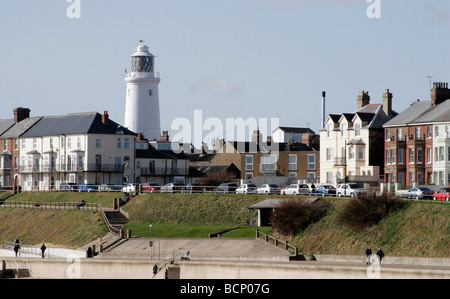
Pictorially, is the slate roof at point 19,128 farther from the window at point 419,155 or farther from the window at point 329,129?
the window at point 419,155

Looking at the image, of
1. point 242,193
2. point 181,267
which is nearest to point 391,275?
point 181,267

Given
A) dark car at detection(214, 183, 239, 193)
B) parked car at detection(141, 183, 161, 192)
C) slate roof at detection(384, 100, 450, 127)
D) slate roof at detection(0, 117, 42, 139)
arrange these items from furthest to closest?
1. slate roof at detection(0, 117, 42, 139)
2. parked car at detection(141, 183, 161, 192)
3. slate roof at detection(384, 100, 450, 127)
4. dark car at detection(214, 183, 239, 193)

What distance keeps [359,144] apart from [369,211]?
30.2 m

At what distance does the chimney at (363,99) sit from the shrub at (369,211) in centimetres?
3524

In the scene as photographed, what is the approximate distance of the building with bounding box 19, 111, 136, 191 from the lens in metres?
109

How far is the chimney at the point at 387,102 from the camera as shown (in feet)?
330

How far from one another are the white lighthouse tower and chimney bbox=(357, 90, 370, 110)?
3817 centimetres

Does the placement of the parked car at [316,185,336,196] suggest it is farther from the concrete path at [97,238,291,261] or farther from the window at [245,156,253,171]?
the window at [245,156,253,171]

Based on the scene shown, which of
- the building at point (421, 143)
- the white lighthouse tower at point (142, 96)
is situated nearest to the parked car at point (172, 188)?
the building at point (421, 143)

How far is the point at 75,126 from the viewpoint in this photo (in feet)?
370

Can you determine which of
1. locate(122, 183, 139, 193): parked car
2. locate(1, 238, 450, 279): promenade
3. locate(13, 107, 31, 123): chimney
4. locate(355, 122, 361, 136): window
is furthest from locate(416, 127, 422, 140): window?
locate(13, 107, 31, 123): chimney

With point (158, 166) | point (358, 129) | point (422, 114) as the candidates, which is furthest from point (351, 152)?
point (158, 166)

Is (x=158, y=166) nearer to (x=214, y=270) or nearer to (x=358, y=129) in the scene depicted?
(x=358, y=129)

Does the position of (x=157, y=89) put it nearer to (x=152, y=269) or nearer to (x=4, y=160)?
(x=4, y=160)
